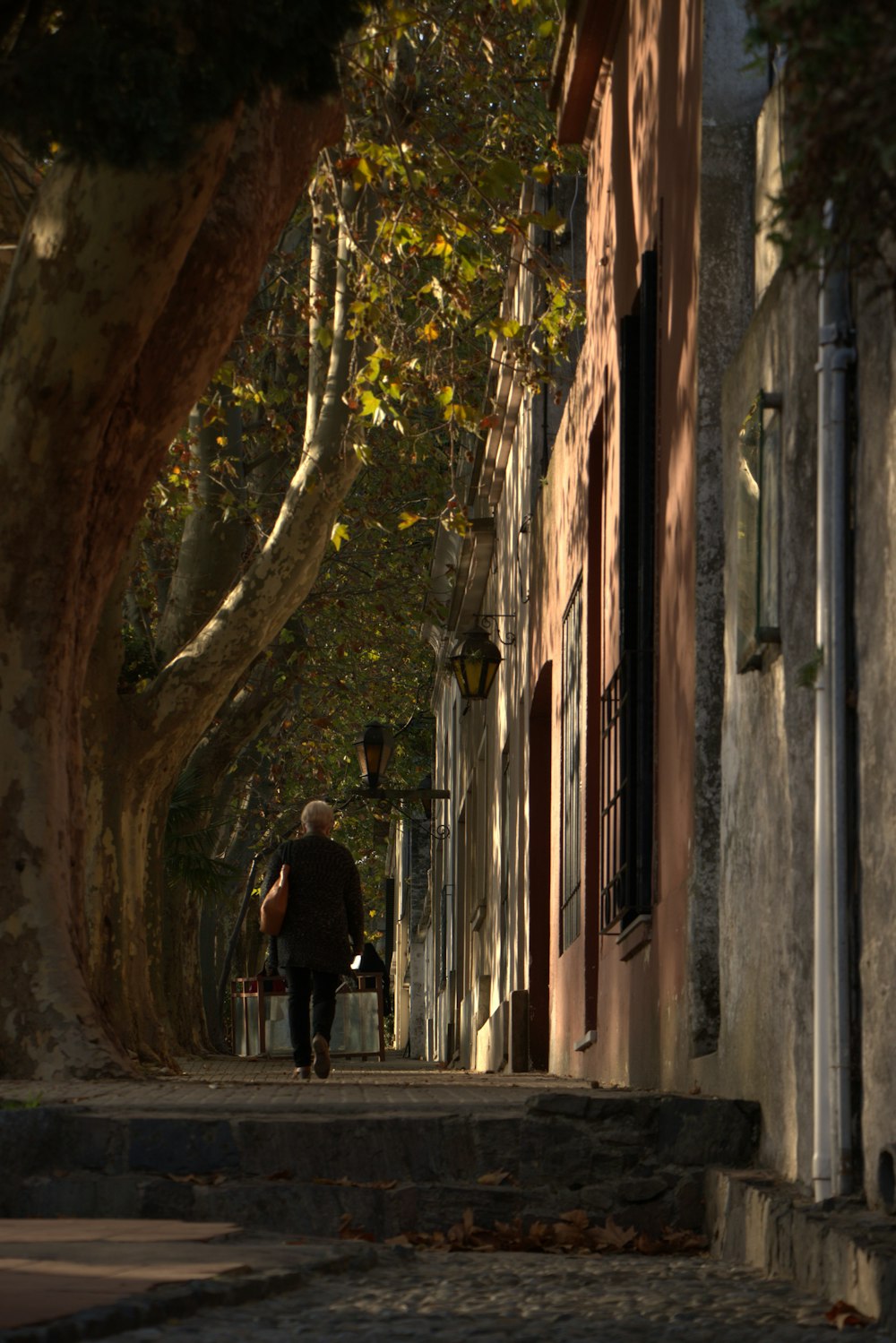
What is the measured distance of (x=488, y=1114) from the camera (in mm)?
7391

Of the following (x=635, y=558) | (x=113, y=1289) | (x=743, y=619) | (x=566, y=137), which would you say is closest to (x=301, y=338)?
(x=566, y=137)

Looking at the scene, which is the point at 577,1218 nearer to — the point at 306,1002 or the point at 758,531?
the point at 758,531

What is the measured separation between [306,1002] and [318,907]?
0.67m

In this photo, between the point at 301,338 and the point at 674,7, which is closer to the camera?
the point at 674,7

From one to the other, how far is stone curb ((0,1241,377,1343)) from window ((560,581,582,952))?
745 cm

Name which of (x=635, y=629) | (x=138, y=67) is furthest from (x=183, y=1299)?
(x=635, y=629)

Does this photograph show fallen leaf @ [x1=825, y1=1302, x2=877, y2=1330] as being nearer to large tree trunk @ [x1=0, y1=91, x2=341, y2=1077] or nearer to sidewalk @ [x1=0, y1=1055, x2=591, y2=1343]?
sidewalk @ [x1=0, y1=1055, x2=591, y2=1343]

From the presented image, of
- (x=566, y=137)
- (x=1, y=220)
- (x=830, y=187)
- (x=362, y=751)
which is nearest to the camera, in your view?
(x=830, y=187)

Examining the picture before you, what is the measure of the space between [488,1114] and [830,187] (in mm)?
4455

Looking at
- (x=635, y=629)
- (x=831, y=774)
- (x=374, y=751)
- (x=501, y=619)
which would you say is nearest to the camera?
(x=831, y=774)

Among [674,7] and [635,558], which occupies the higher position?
[674,7]

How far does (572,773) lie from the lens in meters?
13.9

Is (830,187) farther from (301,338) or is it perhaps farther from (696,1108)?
(301,338)

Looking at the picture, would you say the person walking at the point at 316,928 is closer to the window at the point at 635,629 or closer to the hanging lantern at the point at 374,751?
the window at the point at 635,629
